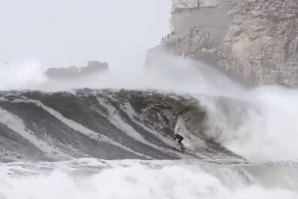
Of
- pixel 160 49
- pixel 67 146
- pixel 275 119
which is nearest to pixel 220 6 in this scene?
pixel 160 49

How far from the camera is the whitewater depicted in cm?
639

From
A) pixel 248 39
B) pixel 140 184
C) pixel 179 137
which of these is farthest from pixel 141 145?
pixel 248 39

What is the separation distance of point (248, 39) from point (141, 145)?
36.2 meters

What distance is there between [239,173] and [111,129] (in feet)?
9.90

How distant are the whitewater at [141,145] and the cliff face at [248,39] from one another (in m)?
27.7

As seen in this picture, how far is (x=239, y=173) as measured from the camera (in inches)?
302

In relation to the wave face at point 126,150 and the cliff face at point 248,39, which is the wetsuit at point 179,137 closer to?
the wave face at point 126,150

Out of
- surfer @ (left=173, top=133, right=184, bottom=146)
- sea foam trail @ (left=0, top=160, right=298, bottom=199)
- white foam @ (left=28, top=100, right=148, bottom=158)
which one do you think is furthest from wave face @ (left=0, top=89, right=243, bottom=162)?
sea foam trail @ (left=0, top=160, right=298, bottom=199)

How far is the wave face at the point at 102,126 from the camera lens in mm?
8414

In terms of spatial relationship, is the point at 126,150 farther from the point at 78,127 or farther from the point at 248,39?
the point at 248,39

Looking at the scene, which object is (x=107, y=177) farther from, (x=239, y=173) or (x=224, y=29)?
(x=224, y=29)

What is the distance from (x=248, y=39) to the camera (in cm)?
4453

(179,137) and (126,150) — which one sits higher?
(126,150)

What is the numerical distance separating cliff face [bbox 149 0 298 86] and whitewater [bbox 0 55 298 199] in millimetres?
27674
